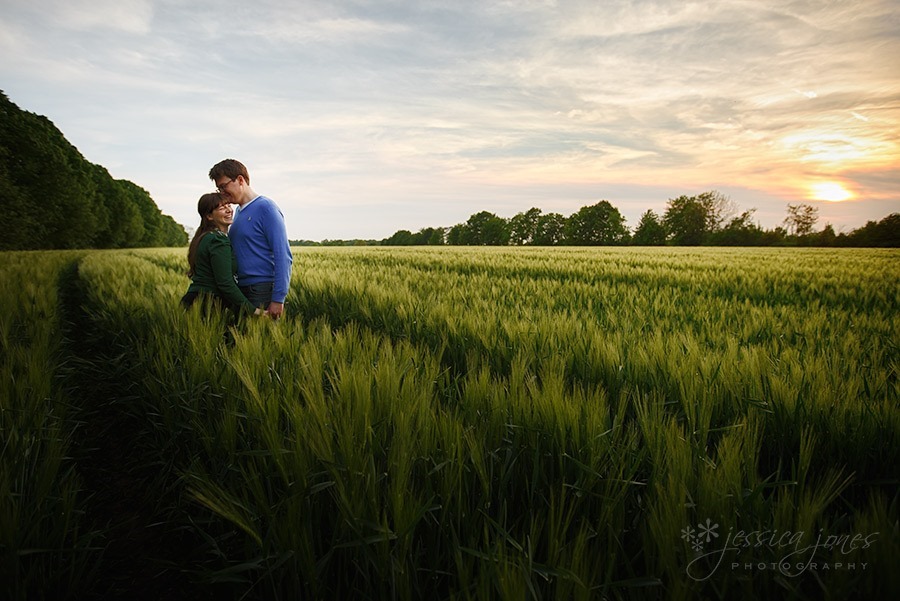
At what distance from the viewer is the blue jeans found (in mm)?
4004

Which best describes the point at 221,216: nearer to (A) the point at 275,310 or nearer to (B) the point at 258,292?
(B) the point at 258,292

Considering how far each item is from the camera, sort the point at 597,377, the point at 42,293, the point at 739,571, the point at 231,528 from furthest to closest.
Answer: the point at 42,293 → the point at 597,377 → the point at 231,528 → the point at 739,571

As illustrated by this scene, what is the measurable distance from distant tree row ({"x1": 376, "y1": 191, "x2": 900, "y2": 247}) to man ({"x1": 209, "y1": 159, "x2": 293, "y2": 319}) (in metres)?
64.6

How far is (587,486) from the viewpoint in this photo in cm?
109

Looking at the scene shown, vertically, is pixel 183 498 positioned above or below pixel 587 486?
below

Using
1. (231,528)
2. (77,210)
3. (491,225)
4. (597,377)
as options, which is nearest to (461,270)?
(597,377)

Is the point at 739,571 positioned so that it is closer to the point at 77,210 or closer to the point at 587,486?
the point at 587,486

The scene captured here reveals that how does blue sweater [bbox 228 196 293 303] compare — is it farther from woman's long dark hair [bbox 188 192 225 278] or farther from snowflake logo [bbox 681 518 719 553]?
snowflake logo [bbox 681 518 719 553]

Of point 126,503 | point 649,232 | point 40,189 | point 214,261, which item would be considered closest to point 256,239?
point 214,261

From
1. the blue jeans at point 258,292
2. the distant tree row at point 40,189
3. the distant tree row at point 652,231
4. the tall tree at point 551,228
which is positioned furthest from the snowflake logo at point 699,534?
the tall tree at point 551,228

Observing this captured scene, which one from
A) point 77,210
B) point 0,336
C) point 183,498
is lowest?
point 183,498

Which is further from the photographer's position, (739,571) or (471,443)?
(471,443)

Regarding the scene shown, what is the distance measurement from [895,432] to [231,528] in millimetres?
2191

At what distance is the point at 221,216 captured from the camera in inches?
152
